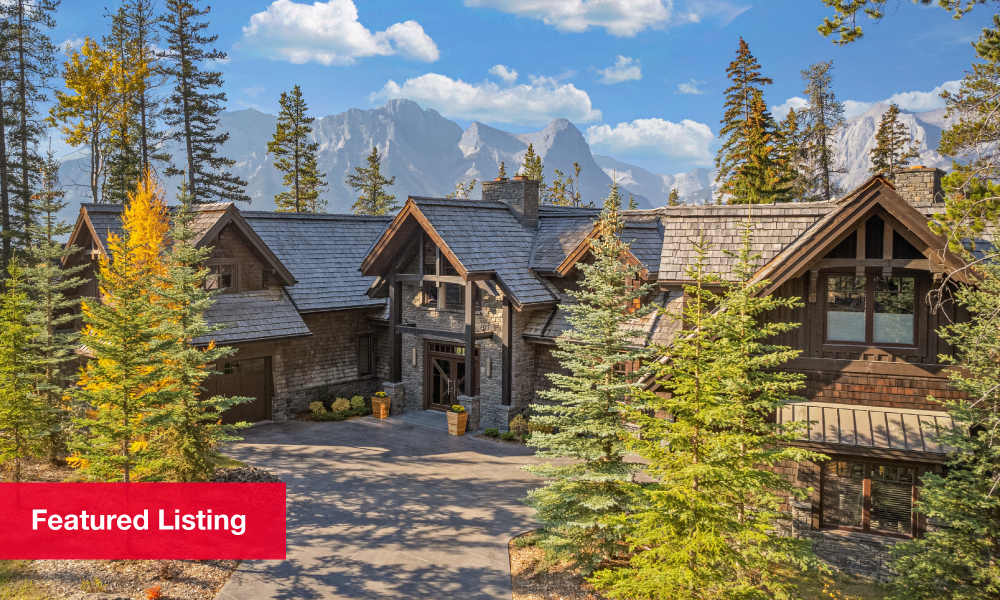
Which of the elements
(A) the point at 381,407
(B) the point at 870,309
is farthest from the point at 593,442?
(A) the point at 381,407

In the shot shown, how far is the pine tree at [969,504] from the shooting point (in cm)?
973

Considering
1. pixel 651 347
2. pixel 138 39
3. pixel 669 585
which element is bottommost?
pixel 669 585

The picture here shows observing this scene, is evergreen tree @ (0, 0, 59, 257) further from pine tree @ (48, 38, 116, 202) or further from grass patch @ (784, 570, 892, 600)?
grass patch @ (784, 570, 892, 600)

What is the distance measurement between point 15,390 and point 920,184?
74.2 feet

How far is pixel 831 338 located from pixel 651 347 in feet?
15.6

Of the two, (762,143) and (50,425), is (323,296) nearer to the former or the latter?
(50,425)

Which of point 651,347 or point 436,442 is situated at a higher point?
point 651,347

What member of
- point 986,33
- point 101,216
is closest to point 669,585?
point 986,33

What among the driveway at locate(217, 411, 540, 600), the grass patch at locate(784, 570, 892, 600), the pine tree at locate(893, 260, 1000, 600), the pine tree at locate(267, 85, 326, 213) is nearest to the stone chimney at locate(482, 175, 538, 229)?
the driveway at locate(217, 411, 540, 600)

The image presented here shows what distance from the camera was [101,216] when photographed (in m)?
22.1

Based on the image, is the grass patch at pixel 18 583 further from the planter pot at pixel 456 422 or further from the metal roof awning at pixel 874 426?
the metal roof awning at pixel 874 426

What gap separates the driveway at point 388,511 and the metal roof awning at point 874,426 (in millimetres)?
6419

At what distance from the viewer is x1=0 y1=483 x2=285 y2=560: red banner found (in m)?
12.5

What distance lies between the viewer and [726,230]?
48.9 feet
